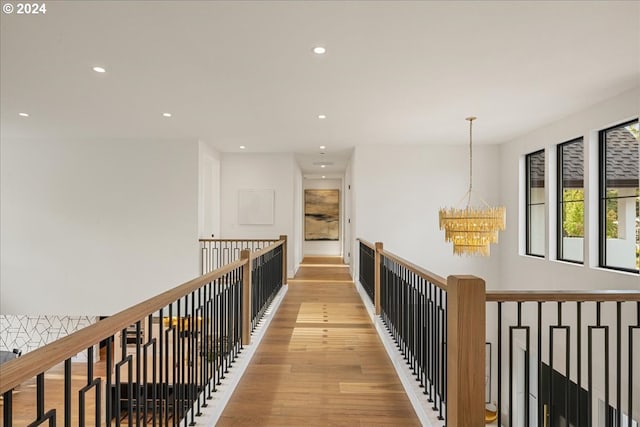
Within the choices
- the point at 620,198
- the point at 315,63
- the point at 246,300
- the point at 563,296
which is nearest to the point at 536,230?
the point at 620,198

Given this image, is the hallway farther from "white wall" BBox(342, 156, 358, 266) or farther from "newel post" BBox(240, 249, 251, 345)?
"white wall" BBox(342, 156, 358, 266)

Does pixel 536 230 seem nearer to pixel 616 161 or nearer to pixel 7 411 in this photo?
pixel 616 161

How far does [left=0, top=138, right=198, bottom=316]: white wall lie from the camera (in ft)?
24.5

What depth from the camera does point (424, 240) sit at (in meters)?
7.80

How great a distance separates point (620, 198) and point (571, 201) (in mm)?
942

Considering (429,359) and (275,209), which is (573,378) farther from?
(275,209)

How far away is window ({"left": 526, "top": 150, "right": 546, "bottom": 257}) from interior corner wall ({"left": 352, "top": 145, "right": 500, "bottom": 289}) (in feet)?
3.50

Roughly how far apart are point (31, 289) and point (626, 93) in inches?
394

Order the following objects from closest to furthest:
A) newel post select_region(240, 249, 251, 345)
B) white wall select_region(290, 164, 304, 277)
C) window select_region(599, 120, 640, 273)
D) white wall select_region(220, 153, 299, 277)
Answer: newel post select_region(240, 249, 251, 345)
window select_region(599, 120, 640, 273)
white wall select_region(220, 153, 299, 277)
white wall select_region(290, 164, 304, 277)

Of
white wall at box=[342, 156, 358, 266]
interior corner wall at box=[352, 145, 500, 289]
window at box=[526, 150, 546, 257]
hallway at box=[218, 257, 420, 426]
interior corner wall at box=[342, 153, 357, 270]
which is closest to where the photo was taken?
hallway at box=[218, 257, 420, 426]

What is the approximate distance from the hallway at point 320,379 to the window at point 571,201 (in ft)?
10.9

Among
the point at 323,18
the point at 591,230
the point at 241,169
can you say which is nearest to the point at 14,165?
the point at 241,169

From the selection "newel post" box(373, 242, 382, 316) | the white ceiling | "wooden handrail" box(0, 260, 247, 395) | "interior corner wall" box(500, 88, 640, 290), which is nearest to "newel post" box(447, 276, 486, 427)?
"wooden handrail" box(0, 260, 247, 395)

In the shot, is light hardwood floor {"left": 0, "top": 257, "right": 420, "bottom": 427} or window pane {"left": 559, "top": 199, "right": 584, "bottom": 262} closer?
light hardwood floor {"left": 0, "top": 257, "right": 420, "bottom": 427}
